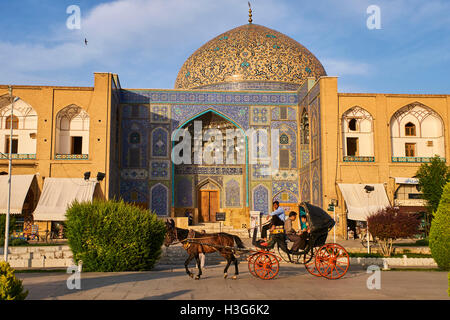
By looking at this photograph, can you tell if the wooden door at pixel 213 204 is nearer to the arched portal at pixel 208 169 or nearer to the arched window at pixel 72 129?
the arched portal at pixel 208 169

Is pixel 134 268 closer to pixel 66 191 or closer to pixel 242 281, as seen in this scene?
pixel 242 281

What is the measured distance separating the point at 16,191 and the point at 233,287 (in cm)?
1477

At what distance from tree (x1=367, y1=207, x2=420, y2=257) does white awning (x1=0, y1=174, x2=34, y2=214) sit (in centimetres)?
1367

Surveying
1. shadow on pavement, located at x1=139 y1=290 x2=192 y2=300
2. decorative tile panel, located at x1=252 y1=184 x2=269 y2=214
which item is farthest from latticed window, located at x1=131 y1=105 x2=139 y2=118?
shadow on pavement, located at x1=139 y1=290 x2=192 y2=300

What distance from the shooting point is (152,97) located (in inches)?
944

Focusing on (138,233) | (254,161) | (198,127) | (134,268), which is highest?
(198,127)

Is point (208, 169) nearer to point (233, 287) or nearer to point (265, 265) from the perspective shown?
point (265, 265)

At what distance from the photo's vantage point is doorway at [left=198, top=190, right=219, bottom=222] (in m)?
24.7

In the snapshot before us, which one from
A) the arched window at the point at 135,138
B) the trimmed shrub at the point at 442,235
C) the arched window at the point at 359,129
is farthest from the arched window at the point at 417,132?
the arched window at the point at 135,138

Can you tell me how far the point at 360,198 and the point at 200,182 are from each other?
334 inches

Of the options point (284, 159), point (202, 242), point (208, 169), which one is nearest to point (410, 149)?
point (284, 159)

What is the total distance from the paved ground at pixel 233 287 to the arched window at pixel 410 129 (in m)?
13.2

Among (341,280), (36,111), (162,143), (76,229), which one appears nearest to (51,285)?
(76,229)

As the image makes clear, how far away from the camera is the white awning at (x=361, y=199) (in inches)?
759
